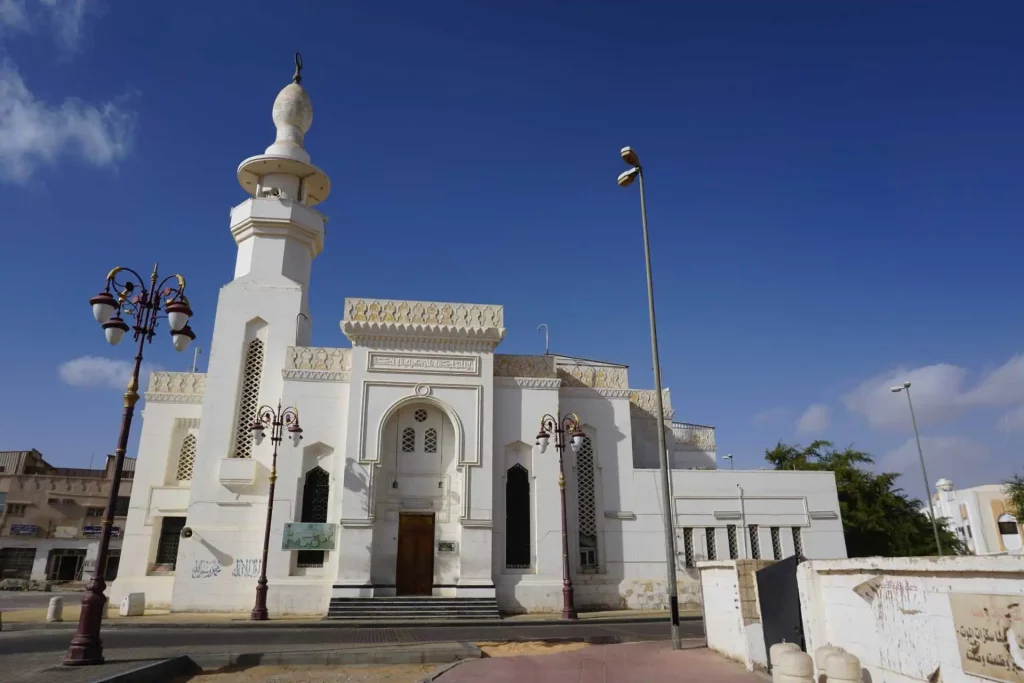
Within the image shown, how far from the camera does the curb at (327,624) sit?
16219 millimetres

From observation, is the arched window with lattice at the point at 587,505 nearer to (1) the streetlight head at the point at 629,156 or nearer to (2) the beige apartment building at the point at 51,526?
(1) the streetlight head at the point at 629,156

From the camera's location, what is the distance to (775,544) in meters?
22.8

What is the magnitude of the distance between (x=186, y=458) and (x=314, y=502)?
6380 mm

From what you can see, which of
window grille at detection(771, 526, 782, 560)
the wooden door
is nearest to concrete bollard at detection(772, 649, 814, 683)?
the wooden door

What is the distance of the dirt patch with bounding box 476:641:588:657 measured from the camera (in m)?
12.5

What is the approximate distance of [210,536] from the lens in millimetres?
19953

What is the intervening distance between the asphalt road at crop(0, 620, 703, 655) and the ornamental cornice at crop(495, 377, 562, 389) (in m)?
7.98

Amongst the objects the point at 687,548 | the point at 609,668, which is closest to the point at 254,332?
the point at 687,548

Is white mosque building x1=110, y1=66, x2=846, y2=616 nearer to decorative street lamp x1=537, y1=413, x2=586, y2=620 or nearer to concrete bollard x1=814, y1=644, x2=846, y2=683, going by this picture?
decorative street lamp x1=537, y1=413, x2=586, y2=620

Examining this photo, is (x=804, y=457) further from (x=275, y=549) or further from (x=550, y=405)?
Answer: (x=275, y=549)

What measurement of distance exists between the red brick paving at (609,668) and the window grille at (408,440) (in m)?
10.9

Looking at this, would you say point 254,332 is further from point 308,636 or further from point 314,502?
point 308,636

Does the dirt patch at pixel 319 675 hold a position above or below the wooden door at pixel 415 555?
below

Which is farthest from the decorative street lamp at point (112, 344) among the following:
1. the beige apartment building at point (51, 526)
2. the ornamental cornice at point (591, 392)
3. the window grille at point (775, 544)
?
the beige apartment building at point (51, 526)
